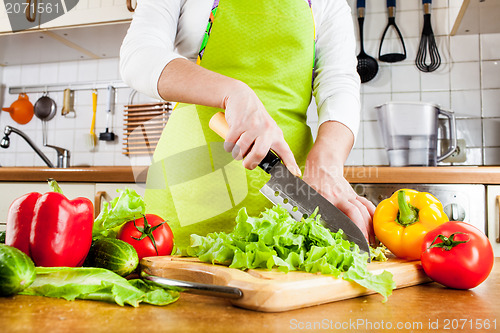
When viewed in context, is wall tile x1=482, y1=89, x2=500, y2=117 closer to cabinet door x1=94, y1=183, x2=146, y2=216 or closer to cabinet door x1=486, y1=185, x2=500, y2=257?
cabinet door x1=486, y1=185, x2=500, y2=257

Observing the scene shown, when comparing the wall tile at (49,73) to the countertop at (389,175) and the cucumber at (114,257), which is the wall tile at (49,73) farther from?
the cucumber at (114,257)

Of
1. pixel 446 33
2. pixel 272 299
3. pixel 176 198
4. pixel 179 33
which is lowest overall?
pixel 272 299

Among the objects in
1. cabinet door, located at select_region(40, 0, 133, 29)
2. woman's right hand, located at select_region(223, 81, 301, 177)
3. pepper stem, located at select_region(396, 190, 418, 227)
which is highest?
cabinet door, located at select_region(40, 0, 133, 29)

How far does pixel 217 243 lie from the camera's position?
27.8 inches

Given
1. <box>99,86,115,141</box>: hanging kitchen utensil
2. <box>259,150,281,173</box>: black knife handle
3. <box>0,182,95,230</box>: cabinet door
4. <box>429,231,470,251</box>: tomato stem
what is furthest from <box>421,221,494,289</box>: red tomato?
<box>99,86,115,141</box>: hanging kitchen utensil

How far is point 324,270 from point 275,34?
648 millimetres

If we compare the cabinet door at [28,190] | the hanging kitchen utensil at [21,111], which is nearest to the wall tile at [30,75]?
the hanging kitchen utensil at [21,111]

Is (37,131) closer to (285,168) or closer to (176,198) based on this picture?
(176,198)

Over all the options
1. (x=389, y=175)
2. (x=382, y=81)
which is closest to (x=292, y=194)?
(x=389, y=175)

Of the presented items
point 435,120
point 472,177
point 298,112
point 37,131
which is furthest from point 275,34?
point 37,131

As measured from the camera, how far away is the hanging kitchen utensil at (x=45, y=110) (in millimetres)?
2783

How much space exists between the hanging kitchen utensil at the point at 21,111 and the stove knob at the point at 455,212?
2522 mm

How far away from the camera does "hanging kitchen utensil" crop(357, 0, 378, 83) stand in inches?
93.2

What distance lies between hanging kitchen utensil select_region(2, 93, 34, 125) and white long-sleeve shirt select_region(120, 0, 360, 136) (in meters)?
2.12
